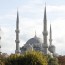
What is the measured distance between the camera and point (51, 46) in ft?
460

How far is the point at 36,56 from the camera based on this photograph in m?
48.7

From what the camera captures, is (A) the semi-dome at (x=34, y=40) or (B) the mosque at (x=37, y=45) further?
(A) the semi-dome at (x=34, y=40)

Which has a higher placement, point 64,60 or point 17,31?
point 17,31

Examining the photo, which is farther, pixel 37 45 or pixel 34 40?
pixel 34 40

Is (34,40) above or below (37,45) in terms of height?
above

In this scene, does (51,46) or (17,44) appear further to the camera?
(51,46)

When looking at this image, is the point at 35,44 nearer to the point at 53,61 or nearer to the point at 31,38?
the point at 31,38

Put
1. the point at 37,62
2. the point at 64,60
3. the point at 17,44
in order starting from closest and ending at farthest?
the point at 37,62
the point at 64,60
the point at 17,44

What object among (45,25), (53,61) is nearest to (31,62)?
(53,61)

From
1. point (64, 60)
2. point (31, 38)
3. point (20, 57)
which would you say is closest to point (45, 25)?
point (64, 60)

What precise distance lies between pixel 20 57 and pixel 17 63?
1.03 m

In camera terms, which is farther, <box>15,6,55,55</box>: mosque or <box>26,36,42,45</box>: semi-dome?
<box>26,36,42,45</box>: semi-dome

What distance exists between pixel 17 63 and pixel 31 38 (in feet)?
293

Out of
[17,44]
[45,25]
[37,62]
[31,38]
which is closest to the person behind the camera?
[37,62]
